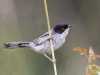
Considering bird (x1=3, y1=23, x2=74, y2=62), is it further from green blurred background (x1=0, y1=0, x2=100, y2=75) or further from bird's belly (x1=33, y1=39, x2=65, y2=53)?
green blurred background (x1=0, y1=0, x2=100, y2=75)

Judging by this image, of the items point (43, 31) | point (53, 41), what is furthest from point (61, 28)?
point (43, 31)

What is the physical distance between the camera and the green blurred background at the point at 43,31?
343cm

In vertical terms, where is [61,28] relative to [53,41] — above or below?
above

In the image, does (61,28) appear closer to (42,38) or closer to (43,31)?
(42,38)

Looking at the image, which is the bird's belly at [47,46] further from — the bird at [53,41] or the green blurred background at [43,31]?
the green blurred background at [43,31]

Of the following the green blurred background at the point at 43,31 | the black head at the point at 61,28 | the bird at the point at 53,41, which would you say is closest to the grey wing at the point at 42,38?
the bird at the point at 53,41

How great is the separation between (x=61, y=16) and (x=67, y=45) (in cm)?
72

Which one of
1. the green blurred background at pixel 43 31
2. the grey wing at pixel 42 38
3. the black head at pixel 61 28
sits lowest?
the grey wing at pixel 42 38

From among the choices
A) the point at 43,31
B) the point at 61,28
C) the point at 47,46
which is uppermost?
the point at 43,31

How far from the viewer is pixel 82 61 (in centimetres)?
404

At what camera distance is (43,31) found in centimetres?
448

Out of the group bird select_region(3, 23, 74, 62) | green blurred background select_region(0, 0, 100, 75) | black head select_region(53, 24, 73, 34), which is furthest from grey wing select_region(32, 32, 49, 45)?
green blurred background select_region(0, 0, 100, 75)

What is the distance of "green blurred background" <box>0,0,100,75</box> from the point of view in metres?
3.43

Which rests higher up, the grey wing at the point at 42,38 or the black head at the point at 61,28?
the black head at the point at 61,28
